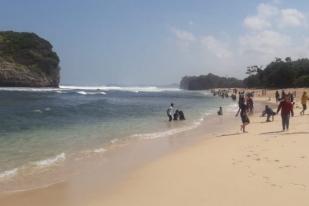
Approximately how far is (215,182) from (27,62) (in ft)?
460

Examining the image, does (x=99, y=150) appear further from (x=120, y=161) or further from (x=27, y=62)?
(x=27, y=62)

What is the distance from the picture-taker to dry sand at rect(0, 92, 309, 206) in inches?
324

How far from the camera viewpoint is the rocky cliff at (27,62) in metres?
132

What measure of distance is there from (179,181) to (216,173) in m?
1.09

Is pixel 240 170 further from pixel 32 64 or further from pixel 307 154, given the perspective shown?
pixel 32 64

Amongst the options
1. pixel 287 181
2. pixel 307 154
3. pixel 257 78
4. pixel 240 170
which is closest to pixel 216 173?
pixel 240 170

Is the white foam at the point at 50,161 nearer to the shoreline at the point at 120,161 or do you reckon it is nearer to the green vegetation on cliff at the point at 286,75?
the shoreline at the point at 120,161

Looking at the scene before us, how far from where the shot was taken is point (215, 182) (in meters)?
9.55

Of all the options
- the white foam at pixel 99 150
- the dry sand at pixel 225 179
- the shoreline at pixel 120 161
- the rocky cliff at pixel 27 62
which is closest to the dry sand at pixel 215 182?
the dry sand at pixel 225 179

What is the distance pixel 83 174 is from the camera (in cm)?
1165

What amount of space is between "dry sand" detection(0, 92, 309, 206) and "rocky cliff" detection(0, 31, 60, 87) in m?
124

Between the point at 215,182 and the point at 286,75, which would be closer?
the point at 215,182

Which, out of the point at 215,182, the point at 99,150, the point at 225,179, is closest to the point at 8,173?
the point at 99,150

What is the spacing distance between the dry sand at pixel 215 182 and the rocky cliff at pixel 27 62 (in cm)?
12398
